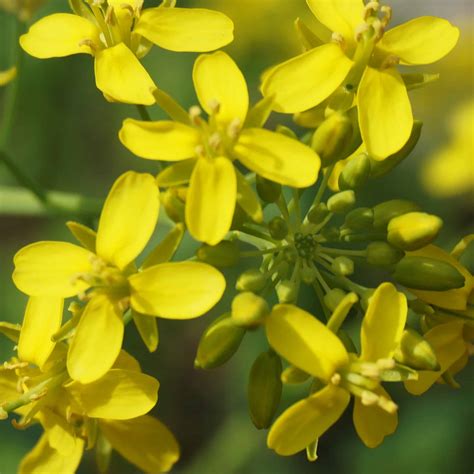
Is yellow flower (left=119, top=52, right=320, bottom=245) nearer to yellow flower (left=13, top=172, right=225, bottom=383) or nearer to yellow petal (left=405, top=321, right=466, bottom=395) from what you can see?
yellow flower (left=13, top=172, right=225, bottom=383)

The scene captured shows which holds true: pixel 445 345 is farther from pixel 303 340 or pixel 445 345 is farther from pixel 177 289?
pixel 177 289

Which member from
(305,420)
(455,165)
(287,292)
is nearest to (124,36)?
(287,292)

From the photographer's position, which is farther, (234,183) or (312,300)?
(312,300)

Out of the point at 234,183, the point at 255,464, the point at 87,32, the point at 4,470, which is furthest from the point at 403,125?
the point at 4,470

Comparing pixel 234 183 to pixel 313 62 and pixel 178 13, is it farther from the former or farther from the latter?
pixel 178 13

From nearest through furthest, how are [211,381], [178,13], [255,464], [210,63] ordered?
[210,63] < [178,13] < [255,464] < [211,381]
